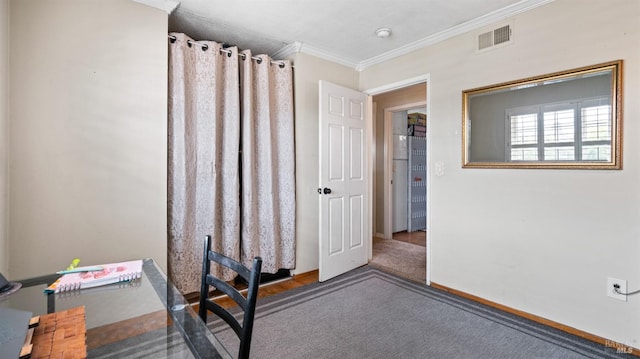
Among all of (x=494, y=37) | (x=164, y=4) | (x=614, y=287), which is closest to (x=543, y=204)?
(x=614, y=287)

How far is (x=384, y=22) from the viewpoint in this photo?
8.39 ft

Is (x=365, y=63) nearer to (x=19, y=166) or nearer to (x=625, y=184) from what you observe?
(x=625, y=184)

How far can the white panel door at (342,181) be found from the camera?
3072mm

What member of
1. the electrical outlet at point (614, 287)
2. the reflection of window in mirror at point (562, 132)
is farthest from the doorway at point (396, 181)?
the electrical outlet at point (614, 287)

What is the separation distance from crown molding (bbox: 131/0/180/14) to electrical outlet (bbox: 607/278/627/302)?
144 inches

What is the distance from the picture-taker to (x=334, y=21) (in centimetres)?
257

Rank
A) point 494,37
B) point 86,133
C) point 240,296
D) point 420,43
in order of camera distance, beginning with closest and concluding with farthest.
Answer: point 240,296
point 86,133
point 494,37
point 420,43

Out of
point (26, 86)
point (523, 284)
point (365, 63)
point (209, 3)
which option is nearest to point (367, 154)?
point (365, 63)

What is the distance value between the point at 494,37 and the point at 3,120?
350 cm

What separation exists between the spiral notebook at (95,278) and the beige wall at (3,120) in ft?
2.67

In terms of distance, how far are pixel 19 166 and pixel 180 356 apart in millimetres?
1839

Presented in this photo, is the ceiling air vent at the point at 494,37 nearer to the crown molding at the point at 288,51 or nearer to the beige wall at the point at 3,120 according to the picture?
the crown molding at the point at 288,51

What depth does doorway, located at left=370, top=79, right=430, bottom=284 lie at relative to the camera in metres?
4.16

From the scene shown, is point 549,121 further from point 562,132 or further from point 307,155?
point 307,155
